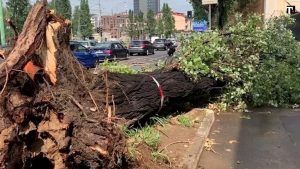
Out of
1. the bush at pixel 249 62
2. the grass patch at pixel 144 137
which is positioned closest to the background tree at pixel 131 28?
the bush at pixel 249 62

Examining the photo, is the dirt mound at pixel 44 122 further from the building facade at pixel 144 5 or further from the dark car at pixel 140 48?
the building facade at pixel 144 5

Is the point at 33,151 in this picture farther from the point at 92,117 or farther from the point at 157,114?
the point at 157,114

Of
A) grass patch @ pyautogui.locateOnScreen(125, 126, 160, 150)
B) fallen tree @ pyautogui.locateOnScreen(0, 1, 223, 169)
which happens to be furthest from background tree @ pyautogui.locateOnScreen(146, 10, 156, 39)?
fallen tree @ pyautogui.locateOnScreen(0, 1, 223, 169)

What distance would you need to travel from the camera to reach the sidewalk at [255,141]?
6.80m

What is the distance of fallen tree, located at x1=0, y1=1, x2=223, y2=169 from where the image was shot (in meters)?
4.50

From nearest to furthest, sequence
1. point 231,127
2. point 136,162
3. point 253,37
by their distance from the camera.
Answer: point 136,162 → point 231,127 → point 253,37

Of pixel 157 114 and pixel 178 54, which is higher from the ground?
pixel 178 54

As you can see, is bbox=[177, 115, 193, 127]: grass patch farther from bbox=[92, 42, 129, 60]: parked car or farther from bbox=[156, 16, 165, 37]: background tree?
bbox=[156, 16, 165, 37]: background tree

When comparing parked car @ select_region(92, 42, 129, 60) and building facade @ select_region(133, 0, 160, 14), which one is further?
building facade @ select_region(133, 0, 160, 14)

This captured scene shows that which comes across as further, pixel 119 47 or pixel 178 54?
pixel 119 47

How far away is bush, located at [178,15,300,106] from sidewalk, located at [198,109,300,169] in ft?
2.00

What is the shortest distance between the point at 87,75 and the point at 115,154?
6.23ft

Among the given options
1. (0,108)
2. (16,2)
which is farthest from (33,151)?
(16,2)

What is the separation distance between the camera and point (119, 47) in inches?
1555
